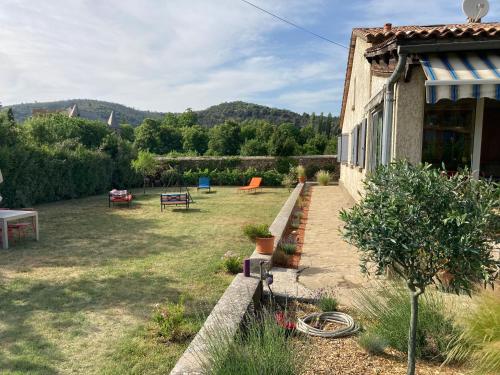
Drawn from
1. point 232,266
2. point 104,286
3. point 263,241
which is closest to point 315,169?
point 263,241

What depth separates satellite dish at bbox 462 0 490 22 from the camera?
1012 centimetres

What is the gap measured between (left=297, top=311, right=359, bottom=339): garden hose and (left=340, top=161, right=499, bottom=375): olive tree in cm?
145

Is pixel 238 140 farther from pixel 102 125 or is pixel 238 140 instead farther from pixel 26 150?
pixel 26 150

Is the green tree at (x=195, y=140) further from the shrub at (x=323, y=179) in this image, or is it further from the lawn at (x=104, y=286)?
the lawn at (x=104, y=286)

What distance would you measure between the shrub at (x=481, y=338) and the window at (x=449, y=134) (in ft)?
19.5

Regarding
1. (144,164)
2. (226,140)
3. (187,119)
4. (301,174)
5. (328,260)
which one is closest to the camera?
(328,260)

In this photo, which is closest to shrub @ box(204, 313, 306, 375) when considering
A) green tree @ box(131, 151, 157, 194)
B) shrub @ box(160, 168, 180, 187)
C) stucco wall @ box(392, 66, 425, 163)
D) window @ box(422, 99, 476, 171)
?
stucco wall @ box(392, 66, 425, 163)

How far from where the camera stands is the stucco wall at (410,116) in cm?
697

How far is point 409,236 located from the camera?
2.87m

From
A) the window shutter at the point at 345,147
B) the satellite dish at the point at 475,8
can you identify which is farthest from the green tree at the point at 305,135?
the satellite dish at the point at 475,8

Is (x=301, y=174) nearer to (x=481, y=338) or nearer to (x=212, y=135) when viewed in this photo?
(x=481, y=338)

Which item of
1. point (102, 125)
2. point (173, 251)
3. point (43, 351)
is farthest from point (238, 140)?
point (43, 351)

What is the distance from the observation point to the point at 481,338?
3.35 m

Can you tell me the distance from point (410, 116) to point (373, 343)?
4.74m
